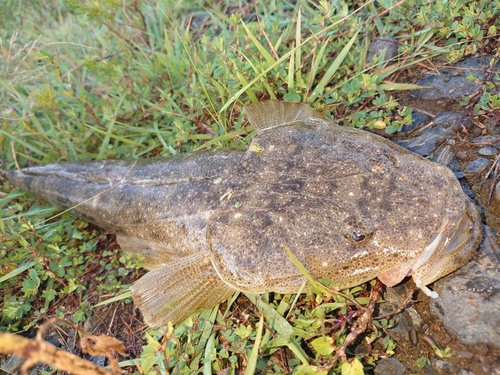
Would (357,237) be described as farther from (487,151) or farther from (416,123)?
(416,123)

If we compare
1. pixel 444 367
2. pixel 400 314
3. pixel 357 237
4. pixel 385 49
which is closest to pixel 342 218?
pixel 357 237

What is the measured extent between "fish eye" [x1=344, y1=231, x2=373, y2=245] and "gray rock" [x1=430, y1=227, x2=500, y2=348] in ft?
1.82

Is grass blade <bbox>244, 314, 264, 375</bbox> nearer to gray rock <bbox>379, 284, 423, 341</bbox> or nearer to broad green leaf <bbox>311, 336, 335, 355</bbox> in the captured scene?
broad green leaf <bbox>311, 336, 335, 355</bbox>

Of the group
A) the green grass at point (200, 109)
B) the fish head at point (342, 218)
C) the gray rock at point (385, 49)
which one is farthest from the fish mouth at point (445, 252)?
the gray rock at point (385, 49)

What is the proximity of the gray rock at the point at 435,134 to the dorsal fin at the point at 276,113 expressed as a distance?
741 millimetres

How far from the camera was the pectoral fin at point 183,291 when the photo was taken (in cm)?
293

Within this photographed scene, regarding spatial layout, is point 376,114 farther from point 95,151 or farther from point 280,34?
point 95,151

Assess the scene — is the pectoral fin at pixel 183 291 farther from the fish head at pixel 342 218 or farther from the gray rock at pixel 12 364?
the gray rock at pixel 12 364

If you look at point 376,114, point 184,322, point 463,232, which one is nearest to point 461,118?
point 376,114

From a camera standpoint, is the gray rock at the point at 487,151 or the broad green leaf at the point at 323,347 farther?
the gray rock at the point at 487,151

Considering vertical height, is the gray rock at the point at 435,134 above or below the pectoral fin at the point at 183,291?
above

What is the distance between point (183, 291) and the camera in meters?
2.96

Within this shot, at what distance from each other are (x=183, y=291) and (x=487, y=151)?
2.37 meters

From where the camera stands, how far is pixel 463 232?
2.48 metres
